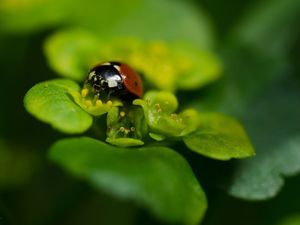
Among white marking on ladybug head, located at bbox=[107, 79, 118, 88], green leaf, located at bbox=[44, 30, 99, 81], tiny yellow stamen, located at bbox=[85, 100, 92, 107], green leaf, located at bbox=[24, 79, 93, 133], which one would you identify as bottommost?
green leaf, located at bbox=[44, 30, 99, 81]

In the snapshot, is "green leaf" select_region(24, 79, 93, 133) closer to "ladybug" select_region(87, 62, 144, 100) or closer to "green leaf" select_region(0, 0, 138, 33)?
"ladybug" select_region(87, 62, 144, 100)

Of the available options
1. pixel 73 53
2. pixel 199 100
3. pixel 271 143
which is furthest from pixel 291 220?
pixel 73 53

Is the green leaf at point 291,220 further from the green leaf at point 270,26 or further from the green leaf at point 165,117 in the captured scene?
the green leaf at point 270,26

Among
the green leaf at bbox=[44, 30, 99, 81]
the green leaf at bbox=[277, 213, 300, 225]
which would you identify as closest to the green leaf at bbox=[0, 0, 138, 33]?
the green leaf at bbox=[44, 30, 99, 81]

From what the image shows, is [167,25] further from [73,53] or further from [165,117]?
[165,117]

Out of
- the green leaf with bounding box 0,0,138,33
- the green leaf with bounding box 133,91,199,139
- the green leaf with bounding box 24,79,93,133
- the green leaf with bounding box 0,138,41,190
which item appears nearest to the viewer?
the green leaf with bounding box 24,79,93,133

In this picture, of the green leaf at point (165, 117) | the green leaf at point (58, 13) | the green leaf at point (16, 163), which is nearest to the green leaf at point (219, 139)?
the green leaf at point (165, 117)
